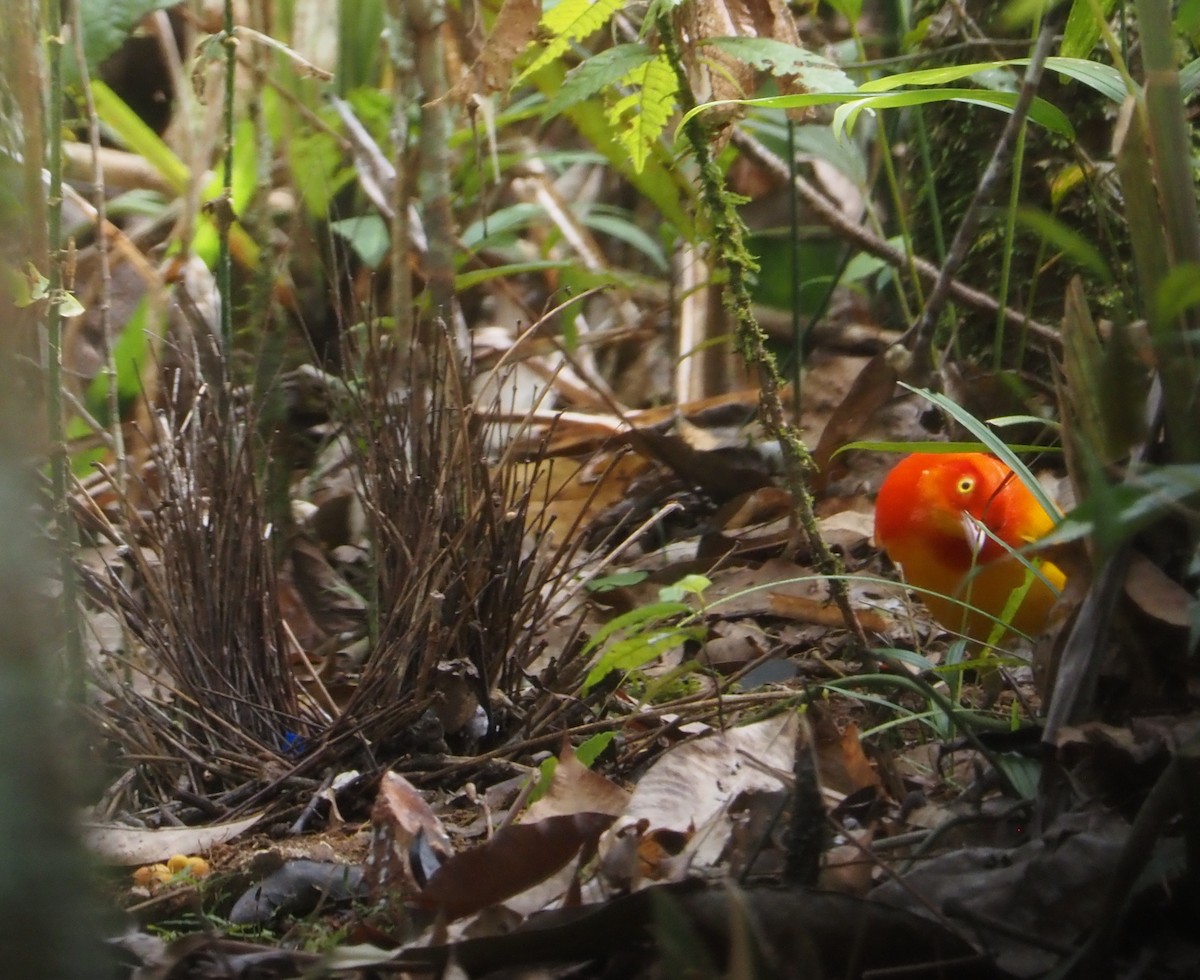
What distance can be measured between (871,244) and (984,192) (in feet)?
3.03

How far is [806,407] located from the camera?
2828mm

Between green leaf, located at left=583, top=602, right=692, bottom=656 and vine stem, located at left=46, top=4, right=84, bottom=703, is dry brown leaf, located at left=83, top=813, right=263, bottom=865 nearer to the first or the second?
vine stem, located at left=46, top=4, right=84, bottom=703

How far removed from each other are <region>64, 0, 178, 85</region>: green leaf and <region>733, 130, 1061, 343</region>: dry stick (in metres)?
1.15

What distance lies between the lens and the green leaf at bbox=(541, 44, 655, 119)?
1.41 m

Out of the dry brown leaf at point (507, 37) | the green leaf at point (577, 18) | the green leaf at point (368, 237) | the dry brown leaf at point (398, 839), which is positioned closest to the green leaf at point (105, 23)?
the dry brown leaf at point (507, 37)

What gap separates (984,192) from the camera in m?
1.71

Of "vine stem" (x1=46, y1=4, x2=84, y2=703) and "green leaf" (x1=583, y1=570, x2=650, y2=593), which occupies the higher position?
"vine stem" (x1=46, y1=4, x2=84, y2=703)

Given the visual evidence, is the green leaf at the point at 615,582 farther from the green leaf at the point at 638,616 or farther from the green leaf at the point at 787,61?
the green leaf at the point at 787,61

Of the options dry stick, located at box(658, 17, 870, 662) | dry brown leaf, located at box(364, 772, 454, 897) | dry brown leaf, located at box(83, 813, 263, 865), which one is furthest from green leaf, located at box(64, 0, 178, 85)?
dry brown leaf, located at box(364, 772, 454, 897)

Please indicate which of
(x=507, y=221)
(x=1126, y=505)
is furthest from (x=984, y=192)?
(x=507, y=221)

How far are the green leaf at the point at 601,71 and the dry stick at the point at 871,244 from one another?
40.1 inches

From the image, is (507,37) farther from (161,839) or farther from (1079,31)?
(161,839)

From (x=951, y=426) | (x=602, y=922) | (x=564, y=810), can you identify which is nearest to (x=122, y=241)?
(x=951, y=426)

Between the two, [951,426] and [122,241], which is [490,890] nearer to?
[951,426]
